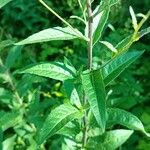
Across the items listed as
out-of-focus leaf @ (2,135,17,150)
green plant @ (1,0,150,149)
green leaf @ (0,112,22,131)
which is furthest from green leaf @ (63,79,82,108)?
out-of-focus leaf @ (2,135,17,150)

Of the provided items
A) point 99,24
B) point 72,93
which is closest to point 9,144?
point 72,93

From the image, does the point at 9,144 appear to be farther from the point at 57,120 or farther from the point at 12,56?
the point at 57,120

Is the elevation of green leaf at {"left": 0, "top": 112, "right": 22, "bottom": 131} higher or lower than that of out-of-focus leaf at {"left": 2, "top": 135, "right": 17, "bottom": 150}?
higher

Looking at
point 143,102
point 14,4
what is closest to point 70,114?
point 143,102

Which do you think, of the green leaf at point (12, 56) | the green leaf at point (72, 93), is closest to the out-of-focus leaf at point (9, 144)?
the green leaf at point (12, 56)

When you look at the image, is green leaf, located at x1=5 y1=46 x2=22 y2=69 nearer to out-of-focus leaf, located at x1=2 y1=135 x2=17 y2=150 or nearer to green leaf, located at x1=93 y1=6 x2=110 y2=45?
out-of-focus leaf, located at x1=2 y1=135 x2=17 y2=150

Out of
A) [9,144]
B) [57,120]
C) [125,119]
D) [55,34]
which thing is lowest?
[9,144]

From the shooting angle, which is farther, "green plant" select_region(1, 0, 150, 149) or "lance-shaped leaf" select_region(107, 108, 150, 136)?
"lance-shaped leaf" select_region(107, 108, 150, 136)
